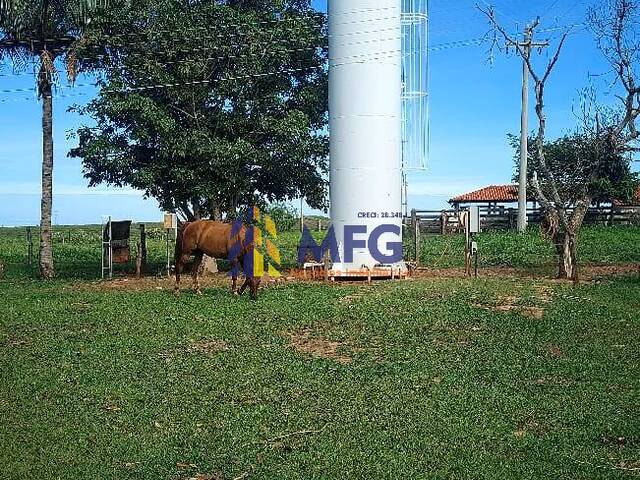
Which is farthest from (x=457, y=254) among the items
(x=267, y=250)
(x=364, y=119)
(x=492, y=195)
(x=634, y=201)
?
(x=492, y=195)

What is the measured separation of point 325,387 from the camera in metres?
7.86

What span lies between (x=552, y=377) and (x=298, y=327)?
14.0 feet

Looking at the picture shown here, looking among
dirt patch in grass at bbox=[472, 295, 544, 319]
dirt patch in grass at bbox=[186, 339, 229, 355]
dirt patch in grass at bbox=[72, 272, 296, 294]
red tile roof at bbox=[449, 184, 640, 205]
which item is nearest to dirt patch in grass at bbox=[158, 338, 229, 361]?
dirt patch in grass at bbox=[186, 339, 229, 355]

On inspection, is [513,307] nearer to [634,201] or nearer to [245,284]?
[245,284]

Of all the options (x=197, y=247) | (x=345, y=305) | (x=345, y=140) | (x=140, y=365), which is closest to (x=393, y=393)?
(x=140, y=365)

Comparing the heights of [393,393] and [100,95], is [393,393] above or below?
below

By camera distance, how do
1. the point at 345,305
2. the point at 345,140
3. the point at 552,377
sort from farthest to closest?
1. the point at 345,140
2. the point at 345,305
3. the point at 552,377

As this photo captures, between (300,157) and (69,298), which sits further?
(300,157)

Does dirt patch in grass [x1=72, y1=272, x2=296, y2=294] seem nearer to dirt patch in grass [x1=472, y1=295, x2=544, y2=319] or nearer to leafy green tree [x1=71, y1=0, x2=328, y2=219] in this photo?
leafy green tree [x1=71, y1=0, x2=328, y2=219]

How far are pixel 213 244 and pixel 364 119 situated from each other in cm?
538

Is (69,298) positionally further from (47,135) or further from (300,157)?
(300,157)

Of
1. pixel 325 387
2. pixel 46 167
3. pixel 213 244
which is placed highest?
pixel 46 167

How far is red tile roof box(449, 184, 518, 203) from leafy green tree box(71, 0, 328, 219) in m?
36.6

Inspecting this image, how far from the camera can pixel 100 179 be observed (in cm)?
1995
